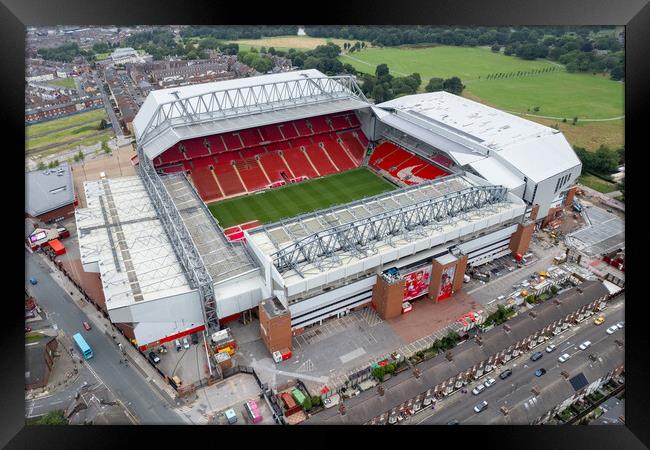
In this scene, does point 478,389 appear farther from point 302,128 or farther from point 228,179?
point 302,128

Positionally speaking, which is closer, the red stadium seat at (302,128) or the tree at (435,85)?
the red stadium seat at (302,128)

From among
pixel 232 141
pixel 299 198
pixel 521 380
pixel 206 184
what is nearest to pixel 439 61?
pixel 232 141

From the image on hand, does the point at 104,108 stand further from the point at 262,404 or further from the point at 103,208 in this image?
the point at 262,404

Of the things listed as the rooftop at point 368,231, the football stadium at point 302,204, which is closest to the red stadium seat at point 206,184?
the football stadium at point 302,204

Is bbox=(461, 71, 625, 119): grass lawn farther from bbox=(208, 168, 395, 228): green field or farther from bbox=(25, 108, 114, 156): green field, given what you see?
bbox=(25, 108, 114, 156): green field

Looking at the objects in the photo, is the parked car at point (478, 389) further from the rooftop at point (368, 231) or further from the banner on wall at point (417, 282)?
the rooftop at point (368, 231)

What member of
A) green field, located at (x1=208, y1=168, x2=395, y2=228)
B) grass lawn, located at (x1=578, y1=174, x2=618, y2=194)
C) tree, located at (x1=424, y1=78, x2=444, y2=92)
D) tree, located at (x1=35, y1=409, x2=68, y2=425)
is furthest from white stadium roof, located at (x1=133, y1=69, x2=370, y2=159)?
tree, located at (x1=424, y1=78, x2=444, y2=92)

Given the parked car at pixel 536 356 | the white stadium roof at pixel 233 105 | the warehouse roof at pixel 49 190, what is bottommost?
the parked car at pixel 536 356
